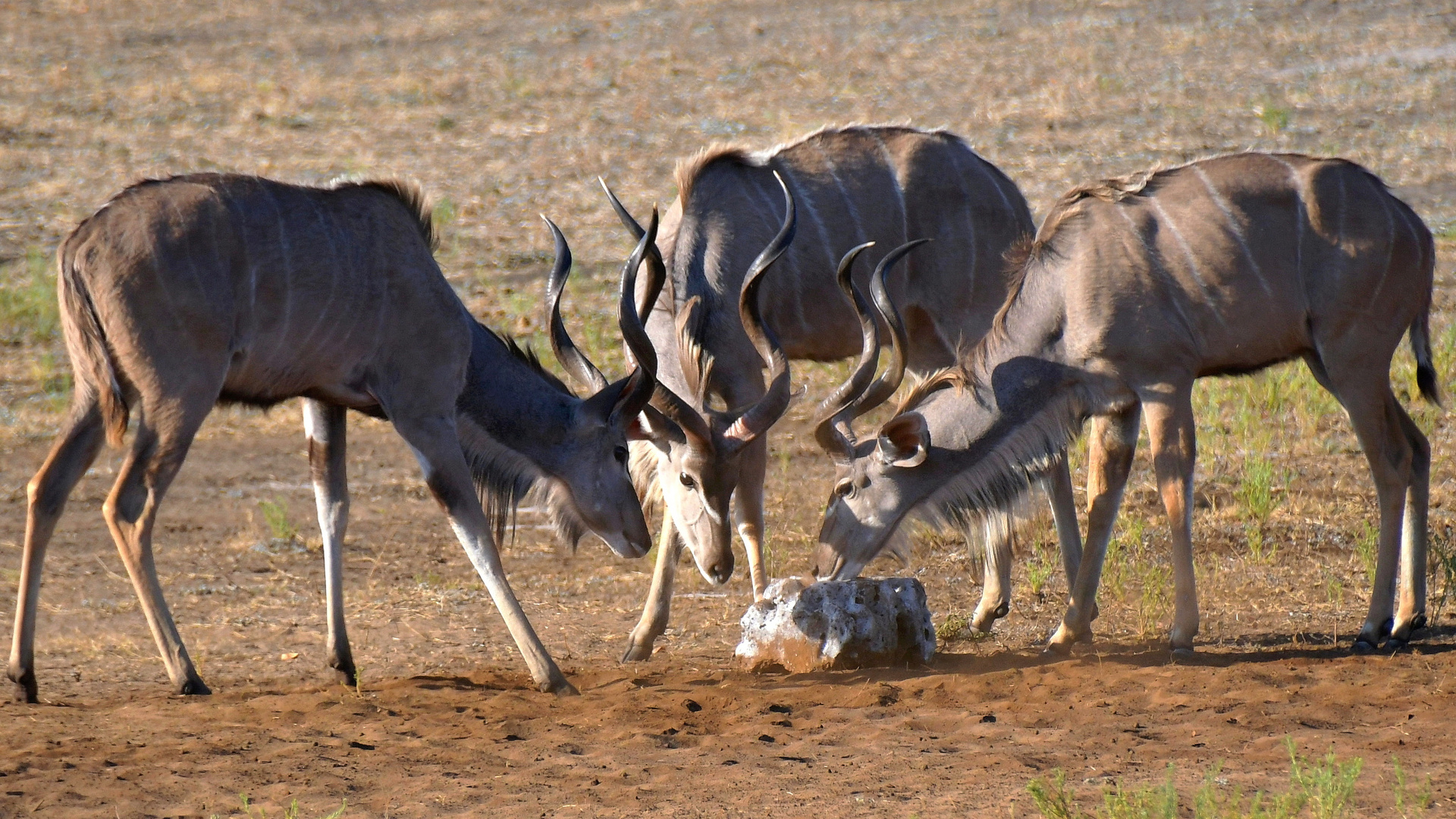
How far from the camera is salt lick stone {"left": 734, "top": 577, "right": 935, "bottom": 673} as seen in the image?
5543mm

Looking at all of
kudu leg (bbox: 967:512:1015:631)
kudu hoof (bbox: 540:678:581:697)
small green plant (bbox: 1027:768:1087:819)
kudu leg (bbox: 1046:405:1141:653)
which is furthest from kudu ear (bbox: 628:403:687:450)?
small green plant (bbox: 1027:768:1087:819)

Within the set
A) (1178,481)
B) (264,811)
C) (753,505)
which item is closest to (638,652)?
(753,505)

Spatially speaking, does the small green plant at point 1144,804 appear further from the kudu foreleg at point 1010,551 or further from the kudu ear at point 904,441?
the kudu foreleg at point 1010,551

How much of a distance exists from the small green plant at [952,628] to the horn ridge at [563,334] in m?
1.57

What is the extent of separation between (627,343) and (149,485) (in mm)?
1644

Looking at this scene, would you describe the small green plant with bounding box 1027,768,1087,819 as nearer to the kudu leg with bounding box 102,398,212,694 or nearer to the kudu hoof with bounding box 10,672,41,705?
the kudu leg with bounding box 102,398,212,694

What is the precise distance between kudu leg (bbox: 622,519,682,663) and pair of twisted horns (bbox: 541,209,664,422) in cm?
59

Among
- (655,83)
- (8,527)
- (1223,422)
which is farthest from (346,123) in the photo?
(1223,422)

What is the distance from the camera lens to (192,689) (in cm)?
528

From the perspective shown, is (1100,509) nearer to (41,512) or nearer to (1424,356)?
(1424,356)

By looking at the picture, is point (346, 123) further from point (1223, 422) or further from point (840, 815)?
point (840, 815)

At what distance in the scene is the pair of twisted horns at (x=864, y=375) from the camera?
577cm

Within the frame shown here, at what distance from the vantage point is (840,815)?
3955 millimetres

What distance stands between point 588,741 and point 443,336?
1635 mm
